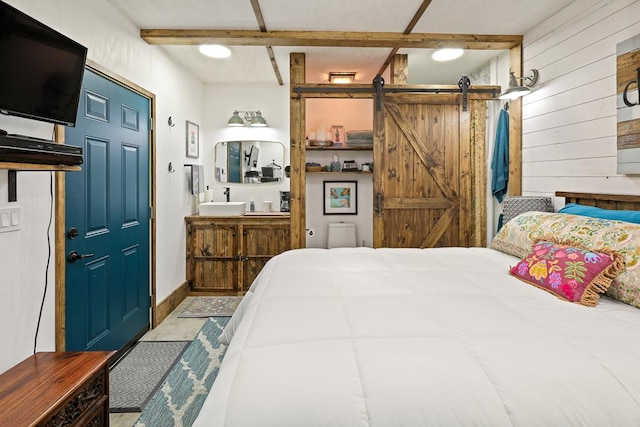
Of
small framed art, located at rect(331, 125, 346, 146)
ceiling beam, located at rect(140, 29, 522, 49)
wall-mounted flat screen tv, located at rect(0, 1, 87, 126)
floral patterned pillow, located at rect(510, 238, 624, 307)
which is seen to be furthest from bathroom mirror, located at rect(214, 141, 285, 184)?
floral patterned pillow, located at rect(510, 238, 624, 307)

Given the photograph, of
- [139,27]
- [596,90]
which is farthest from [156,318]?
[596,90]

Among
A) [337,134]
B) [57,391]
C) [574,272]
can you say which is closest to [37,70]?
[57,391]

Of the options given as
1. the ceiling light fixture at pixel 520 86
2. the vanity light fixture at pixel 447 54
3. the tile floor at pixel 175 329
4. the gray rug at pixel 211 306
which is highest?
the vanity light fixture at pixel 447 54

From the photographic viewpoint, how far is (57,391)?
1.40m

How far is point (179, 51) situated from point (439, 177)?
297 centimetres

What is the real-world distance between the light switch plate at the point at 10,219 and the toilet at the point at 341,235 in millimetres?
2738

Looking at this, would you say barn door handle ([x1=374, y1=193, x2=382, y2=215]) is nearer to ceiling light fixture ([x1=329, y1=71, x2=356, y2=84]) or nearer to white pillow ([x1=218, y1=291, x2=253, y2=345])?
ceiling light fixture ([x1=329, y1=71, x2=356, y2=84])

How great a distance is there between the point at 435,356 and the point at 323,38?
2988mm

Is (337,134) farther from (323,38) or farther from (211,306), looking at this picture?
(211,306)

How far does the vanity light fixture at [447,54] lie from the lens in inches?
142

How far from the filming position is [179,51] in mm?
3678

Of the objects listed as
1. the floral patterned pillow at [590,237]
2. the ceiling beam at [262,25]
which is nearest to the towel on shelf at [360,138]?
the ceiling beam at [262,25]

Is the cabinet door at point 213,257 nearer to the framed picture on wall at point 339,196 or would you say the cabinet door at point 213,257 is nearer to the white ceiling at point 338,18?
the framed picture on wall at point 339,196

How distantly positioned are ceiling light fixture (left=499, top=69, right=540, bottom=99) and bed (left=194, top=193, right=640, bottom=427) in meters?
1.66
